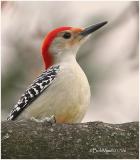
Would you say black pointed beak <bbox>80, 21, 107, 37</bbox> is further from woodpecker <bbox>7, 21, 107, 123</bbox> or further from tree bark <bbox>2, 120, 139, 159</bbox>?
tree bark <bbox>2, 120, 139, 159</bbox>

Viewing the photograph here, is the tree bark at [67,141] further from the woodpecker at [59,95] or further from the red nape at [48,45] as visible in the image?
the red nape at [48,45]

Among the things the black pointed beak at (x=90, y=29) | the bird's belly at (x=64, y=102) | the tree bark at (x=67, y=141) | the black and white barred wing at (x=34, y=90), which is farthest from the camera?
the black pointed beak at (x=90, y=29)

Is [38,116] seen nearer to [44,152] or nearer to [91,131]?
[91,131]

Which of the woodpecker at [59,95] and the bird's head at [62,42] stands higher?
the bird's head at [62,42]

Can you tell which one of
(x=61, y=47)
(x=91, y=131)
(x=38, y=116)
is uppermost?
(x=61, y=47)

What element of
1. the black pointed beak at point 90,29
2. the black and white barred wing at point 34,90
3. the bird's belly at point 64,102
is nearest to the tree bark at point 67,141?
the bird's belly at point 64,102

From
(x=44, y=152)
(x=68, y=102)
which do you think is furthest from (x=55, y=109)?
(x=44, y=152)
